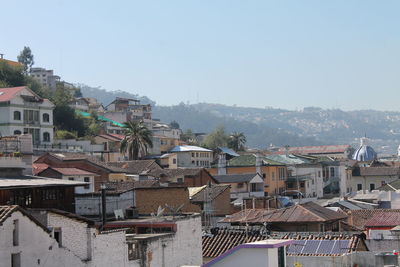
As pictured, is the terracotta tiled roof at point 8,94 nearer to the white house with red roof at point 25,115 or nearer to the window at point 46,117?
the white house with red roof at point 25,115

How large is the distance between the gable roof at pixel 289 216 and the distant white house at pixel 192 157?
50.3 m

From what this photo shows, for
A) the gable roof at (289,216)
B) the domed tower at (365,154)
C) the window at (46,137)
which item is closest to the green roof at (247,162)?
the window at (46,137)

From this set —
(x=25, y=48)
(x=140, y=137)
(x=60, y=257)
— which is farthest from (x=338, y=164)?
(x=25, y=48)

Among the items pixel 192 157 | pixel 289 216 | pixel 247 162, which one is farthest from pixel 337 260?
pixel 192 157

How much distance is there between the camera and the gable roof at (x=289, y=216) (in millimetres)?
43000

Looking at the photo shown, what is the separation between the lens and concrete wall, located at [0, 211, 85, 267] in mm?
21703

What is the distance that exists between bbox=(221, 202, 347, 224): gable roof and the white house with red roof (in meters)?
33.7

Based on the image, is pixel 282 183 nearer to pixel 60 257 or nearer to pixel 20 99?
pixel 20 99

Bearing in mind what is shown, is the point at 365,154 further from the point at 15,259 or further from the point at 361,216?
the point at 15,259

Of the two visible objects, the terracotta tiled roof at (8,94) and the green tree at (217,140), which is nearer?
the terracotta tiled roof at (8,94)

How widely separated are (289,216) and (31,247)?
2293 cm

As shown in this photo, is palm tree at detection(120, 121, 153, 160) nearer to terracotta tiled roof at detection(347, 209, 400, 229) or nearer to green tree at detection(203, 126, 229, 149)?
terracotta tiled roof at detection(347, 209, 400, 229)

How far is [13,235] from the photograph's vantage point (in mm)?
22062

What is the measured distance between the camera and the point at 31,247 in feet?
74.8
